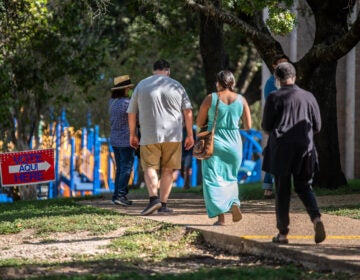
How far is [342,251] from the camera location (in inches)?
341

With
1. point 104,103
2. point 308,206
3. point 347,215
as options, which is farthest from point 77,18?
point 308,206

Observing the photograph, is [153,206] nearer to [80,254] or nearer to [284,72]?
[80,254]

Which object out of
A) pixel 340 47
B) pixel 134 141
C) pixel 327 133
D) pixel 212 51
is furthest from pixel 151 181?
pixel 212 51

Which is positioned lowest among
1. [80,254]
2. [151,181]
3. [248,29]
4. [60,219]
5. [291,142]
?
[80,254]

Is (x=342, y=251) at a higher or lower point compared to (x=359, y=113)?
lower

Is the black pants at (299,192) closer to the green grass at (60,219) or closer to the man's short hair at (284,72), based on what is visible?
the man's short hair at (284,72)

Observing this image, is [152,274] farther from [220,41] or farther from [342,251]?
[220,41]

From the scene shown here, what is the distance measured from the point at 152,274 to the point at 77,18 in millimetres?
13549

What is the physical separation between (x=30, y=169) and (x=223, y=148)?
7738 millimetres

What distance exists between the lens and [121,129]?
13.9m

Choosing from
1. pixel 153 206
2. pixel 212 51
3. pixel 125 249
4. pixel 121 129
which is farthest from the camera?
pixel 212 51

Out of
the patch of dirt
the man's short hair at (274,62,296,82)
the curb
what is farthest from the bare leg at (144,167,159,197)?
the man's short hair at (274,62,296,82)

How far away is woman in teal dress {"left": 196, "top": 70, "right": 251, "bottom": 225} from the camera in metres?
10.7

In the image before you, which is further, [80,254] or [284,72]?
[80,254]
